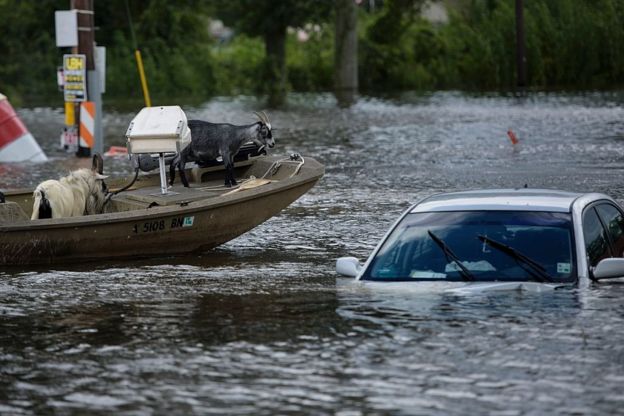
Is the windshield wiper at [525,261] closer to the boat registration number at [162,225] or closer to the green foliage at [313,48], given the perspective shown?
the boat registration number at [162,225]

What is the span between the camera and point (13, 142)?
28.0 meters

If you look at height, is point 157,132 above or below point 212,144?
above

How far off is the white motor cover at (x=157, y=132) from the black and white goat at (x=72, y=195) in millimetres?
436

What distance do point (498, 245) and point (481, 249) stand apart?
0.12m

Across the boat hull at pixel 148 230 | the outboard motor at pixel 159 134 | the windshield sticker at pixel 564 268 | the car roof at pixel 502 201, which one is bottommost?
the boat hull at pixel 148 230

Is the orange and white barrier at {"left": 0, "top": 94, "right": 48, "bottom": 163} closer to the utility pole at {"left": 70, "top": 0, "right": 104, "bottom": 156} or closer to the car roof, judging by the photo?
the utility pole at {"left": 70, "top": 0, "right": 104, "bottom": 156}

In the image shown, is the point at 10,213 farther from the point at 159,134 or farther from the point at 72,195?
the point at 159,134

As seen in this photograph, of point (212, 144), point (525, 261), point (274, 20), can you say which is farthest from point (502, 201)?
→ point (274, 20)

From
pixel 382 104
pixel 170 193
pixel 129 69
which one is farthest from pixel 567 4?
pixel 170 193

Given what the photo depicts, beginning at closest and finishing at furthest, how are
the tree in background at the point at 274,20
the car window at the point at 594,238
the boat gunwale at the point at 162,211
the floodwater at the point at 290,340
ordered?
1. the floodwater at the point at 290,340
2. the car window at the point at 594,238
3. the boat gunwale at the point at 162,211
4. the tree in background at the point at 274,20

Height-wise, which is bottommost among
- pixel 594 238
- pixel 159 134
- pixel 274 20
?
pixel 594 238

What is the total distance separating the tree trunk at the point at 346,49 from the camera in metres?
57.8

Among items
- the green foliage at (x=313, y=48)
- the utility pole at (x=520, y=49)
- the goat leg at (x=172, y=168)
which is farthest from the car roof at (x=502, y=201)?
the green foliage at (x=313, y=48)

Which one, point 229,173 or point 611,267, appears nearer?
point 611,267
